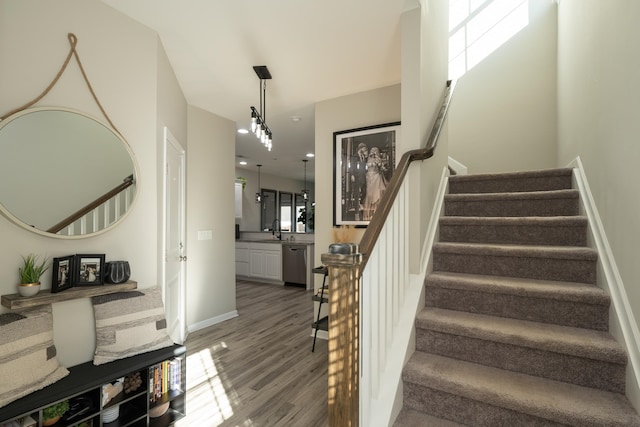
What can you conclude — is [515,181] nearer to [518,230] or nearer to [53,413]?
[518,230]

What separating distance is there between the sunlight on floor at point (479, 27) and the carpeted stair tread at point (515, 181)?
202 cm

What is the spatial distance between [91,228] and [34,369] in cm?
A: 78

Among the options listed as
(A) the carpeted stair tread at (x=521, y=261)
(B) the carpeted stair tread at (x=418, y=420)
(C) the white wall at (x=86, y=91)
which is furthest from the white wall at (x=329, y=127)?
(B) the carpeted stair tread at (x=418, y=420)

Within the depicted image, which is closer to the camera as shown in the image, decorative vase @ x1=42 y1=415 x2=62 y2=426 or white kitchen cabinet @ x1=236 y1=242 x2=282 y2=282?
decorative vase @ x1=42 y1=415 x2=62 y2=426

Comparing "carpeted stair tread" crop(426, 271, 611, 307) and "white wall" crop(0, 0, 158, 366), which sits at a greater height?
"white wall" crop(0, 0, 158, 366)

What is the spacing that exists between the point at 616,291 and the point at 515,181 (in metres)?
1.34

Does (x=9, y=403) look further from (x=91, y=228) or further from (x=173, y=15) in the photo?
(x=173, y=15)

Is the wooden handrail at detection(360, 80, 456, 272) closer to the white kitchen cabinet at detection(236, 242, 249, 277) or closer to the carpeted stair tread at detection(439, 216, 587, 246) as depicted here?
the carpeted stair tread at detection(439, 216, 587, 246)

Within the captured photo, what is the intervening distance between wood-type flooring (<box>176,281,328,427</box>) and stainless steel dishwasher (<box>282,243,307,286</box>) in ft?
5.78

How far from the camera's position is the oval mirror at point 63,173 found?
5.24 ft

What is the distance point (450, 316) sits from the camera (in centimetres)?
174

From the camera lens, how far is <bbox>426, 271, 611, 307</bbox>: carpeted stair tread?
5.05ft

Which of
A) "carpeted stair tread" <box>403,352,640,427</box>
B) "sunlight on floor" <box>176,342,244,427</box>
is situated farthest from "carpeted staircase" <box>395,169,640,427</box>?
"sunlight on floor" <box>176,342,244,427</box>

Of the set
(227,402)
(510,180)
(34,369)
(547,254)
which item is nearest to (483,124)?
(510,180)
